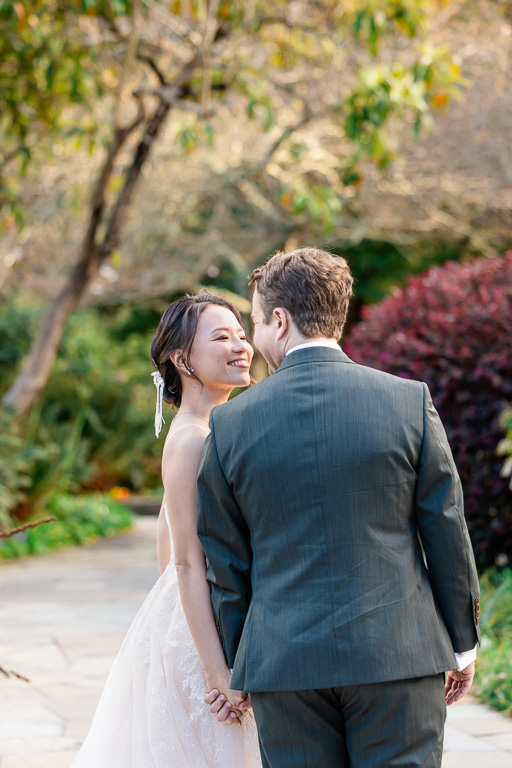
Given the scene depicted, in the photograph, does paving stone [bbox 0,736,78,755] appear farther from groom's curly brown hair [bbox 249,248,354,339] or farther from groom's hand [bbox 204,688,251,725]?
groom's curly brown hair [bbox 249,248,354,339]

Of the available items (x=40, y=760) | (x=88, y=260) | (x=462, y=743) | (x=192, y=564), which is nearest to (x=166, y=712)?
(x=192, y=564)

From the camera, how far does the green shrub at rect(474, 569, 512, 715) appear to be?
4035 millimetres

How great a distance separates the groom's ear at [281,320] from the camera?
1.97 metres

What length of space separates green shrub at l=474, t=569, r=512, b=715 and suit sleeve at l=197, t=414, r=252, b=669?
2.42 metres

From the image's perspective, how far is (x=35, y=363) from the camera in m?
8.84

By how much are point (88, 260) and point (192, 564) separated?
655 centimetres

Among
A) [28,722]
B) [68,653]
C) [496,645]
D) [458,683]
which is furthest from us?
[68,653]

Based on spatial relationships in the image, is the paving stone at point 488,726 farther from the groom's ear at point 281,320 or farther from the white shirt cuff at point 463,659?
the groom's ear at point 281,320

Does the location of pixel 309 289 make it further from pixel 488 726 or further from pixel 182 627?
pixel 488 726

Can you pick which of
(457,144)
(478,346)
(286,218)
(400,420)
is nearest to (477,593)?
(400,420)

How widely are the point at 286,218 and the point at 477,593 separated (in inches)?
482

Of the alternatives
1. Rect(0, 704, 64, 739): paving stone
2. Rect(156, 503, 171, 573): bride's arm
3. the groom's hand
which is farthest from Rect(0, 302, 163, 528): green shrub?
the groom's hand

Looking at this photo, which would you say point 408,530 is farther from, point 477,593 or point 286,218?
point 286,218

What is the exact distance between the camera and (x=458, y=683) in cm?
209
